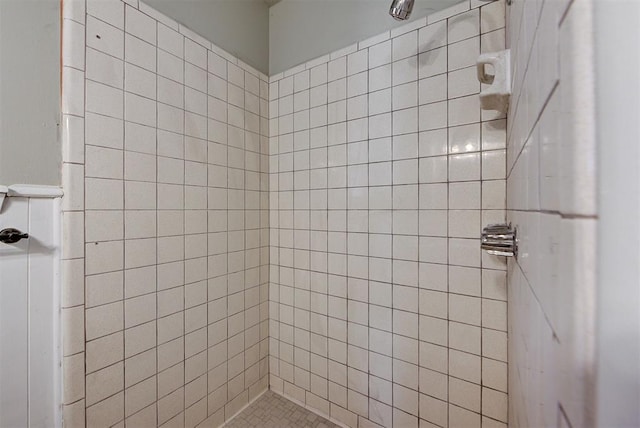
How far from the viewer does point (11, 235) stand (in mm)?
729

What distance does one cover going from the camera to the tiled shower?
0.90 m

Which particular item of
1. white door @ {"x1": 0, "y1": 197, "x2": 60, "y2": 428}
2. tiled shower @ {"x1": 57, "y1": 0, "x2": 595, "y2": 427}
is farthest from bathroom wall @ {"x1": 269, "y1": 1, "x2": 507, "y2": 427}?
white door @ {"x1": 0, "y1": 197, "x2": 60, "y2": 428}

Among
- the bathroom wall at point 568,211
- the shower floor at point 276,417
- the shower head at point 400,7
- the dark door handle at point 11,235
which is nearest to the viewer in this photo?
the bathroom wall at point 568,211

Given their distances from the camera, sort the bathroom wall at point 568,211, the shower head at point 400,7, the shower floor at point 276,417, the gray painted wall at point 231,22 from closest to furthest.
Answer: the bathroom wall at point 568,211 → the shower head at point 400,7 → the gray painted wall at point 231,22 → the shower floor at point 276,417

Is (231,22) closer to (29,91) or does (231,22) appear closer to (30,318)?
(29,91)

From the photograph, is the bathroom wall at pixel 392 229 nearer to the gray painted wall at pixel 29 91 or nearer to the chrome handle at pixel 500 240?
the chrome handle at pixel 500 240

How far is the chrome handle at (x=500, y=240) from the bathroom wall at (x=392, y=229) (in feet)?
1.08

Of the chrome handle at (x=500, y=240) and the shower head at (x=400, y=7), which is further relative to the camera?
the shower head at (x=400, y=7)

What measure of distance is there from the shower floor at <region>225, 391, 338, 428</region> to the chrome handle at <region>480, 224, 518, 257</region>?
120 cm

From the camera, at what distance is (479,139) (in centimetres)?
98

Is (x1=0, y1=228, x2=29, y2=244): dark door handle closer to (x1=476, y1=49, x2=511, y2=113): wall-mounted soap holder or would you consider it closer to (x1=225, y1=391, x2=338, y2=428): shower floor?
(x1=225, y1=391, x2=338, y2=428): shower floor

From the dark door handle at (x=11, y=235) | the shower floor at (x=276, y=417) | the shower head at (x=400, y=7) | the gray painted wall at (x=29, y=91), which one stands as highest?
the shower head at (x=400, y=7)

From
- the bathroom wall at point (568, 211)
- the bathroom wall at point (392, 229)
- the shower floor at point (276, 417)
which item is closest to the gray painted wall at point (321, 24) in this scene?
the bathroom wall at point (392, 229)

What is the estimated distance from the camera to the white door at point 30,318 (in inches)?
29.0
